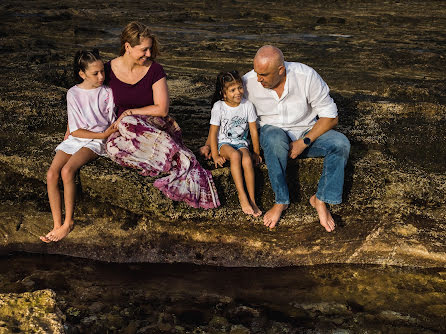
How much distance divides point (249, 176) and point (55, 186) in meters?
1.45

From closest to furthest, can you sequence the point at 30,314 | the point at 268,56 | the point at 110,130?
the point at 30,314, the point at 268,56, the point at 110,130

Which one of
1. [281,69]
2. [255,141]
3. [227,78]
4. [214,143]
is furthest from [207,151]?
[281,69]

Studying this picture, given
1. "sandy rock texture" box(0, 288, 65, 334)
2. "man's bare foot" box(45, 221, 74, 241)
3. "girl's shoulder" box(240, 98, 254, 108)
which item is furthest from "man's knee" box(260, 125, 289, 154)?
"sandy rock texture" box(0, 288, 65, 334)

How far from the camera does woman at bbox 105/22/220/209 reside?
13.3 ft

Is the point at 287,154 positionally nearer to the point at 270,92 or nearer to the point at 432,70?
the point at 270,92

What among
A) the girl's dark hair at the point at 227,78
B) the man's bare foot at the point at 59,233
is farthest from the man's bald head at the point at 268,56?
the man's bare foot at the point at 59,233

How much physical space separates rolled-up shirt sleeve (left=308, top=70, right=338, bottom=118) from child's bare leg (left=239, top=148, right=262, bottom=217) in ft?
2.22

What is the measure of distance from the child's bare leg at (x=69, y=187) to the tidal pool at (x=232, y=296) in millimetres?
330

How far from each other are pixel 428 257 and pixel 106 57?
313 inches

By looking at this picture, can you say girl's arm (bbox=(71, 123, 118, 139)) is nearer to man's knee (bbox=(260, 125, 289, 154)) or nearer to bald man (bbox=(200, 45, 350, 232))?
bald man (bbox=(200, 45, 350, 232))

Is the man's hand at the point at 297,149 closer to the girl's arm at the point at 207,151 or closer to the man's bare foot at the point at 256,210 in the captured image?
the man's bare foot at the point at 256,210

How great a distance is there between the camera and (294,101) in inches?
169

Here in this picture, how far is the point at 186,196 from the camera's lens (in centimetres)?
405

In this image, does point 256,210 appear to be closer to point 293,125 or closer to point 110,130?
point 293,125
